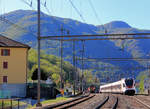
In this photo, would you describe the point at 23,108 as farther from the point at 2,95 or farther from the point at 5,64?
the point at 5,64

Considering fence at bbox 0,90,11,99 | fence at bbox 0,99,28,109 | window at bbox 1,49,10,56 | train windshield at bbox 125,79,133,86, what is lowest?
fence at bbox 0,90,11,99

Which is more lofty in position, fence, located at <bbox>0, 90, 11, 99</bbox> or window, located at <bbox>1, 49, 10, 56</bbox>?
window, located at <bbox>1, 49, 10, 56</bbox>

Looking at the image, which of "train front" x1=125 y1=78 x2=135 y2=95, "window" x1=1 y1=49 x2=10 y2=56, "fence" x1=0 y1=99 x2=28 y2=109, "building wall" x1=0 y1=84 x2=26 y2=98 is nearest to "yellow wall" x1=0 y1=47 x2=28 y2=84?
"window" x1=1 y1=49 x2=10 y2=56

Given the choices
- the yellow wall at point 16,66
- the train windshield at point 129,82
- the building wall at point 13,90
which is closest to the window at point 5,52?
the yellow wall at point 16,66

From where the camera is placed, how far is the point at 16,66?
6141 cm

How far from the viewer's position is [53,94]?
50.4 m

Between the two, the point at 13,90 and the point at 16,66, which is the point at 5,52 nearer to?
the point at 16,66

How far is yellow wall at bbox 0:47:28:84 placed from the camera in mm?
60584

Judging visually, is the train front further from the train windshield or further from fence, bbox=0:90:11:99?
fence, bbox=0:90:11:99

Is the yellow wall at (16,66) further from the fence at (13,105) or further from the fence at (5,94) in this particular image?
the fence at (13,105)

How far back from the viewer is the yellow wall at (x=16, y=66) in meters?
60.6

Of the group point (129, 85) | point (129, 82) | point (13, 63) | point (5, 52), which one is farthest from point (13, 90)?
point (129, 82)

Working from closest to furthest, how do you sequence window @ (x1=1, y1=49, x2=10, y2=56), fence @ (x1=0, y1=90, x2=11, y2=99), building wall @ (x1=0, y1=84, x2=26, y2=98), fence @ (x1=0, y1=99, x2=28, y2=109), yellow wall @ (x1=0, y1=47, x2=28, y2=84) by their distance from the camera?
fence @ (x1=0, y1=99, x2=28, y2=109), fence @ (x1=0, y1=90, x2=11, y2=99), building wall @ (x1=0, y1=84, x2=26, y2=98), yellow wall @ (x1=0, y1=47, x2=28, y2=84), window @ (x1=1, y1=49, x2=10, y2=56)

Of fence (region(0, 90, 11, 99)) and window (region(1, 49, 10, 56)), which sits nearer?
fence (region(0, 90, 11, 99))
